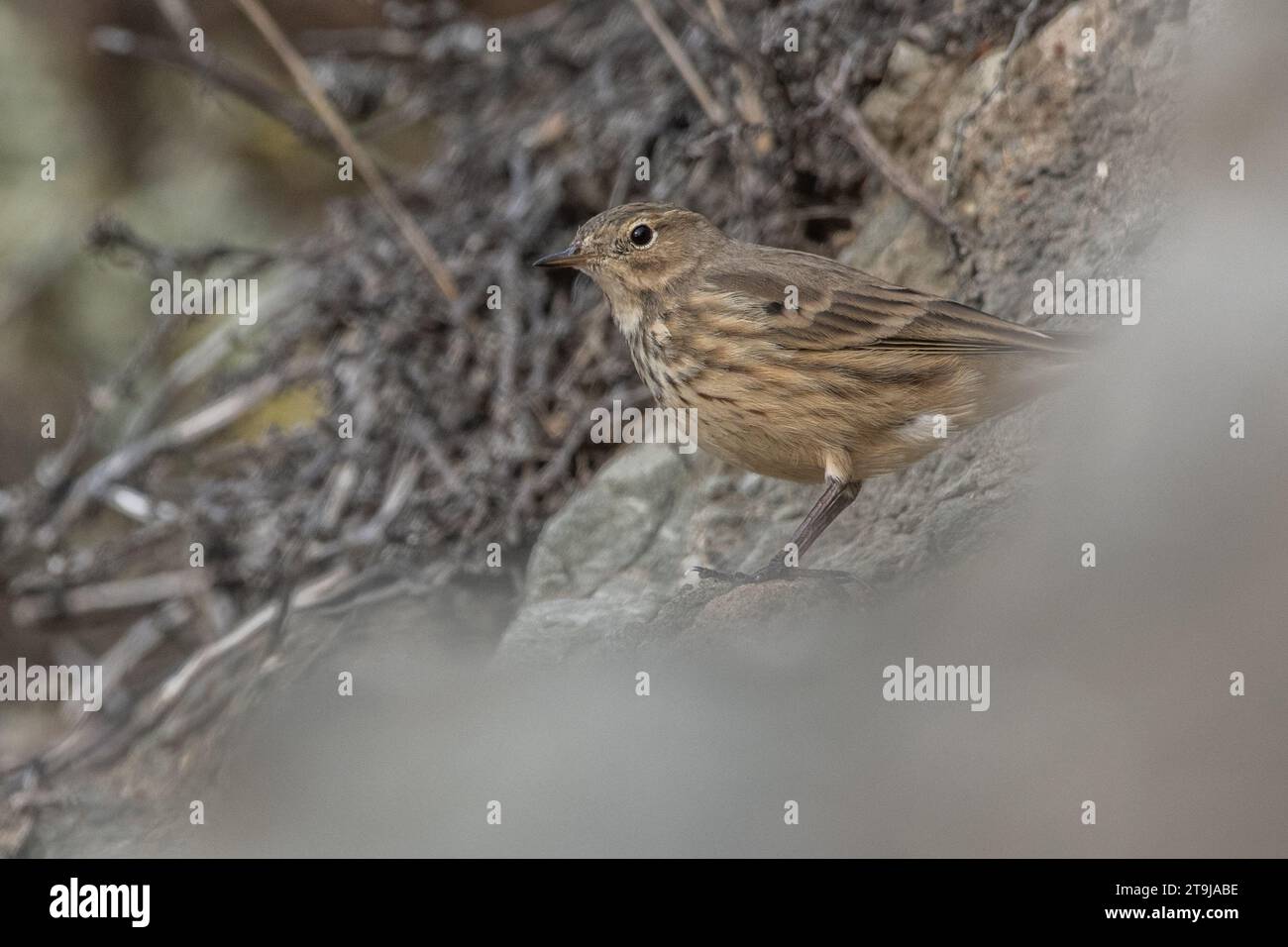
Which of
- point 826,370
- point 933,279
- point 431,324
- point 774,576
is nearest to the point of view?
point 774,576

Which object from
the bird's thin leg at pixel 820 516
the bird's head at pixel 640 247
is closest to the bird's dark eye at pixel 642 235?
the bird's head at pixel 640 247

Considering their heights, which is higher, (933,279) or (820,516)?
(933,279)

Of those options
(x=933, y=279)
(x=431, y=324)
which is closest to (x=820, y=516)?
(x=933, y=279)

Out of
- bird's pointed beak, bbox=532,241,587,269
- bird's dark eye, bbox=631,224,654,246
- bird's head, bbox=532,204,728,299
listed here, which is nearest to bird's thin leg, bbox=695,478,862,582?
bird's head, bbox=532,204,728,299

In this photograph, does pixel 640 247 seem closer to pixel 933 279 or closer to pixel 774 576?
pixel 933 279

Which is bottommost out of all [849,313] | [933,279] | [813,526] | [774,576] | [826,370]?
[774,576]

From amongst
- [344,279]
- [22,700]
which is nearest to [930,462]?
[344,279]

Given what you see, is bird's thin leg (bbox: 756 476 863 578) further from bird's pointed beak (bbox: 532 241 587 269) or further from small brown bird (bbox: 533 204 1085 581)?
bird's pointed beak (bbox: 532 241 587 269)

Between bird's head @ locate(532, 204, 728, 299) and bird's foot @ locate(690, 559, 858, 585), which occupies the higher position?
bird's head @ locate(532, 204, 728, 299)
